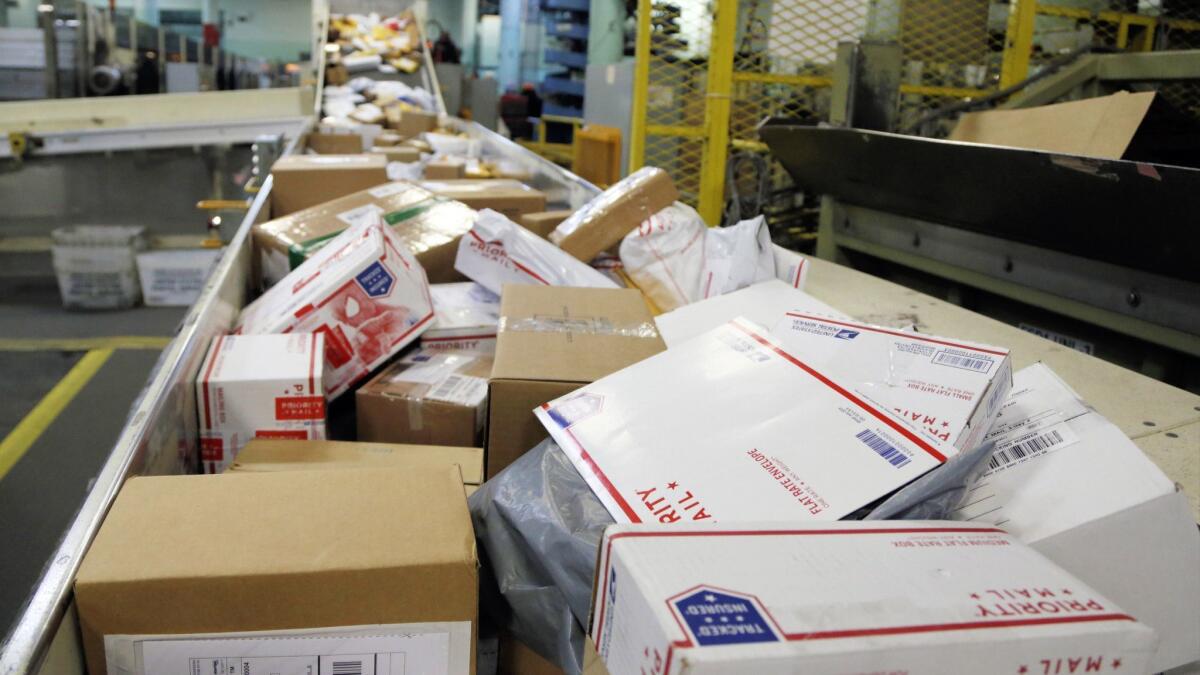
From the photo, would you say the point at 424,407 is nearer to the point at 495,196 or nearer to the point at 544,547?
the point at 544,547

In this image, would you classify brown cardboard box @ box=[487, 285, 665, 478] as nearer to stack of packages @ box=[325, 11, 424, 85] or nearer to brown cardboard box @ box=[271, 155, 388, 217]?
brown cardboard box @ box=[271, 155, 388, 217]

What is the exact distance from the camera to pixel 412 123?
4934mm

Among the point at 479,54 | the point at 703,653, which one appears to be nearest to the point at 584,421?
the point at 703,653

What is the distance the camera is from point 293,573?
29.8 inches

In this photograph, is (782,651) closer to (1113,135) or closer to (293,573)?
(293,573)

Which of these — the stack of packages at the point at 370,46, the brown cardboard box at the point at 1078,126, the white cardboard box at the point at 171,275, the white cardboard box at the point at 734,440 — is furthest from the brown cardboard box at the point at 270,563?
the stack of packages at the point at 370,46

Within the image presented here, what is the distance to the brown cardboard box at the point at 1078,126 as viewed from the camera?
2.25 m

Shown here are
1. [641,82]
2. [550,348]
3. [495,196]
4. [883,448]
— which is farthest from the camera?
[641,82]

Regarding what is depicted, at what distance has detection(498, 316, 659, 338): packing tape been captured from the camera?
131cm

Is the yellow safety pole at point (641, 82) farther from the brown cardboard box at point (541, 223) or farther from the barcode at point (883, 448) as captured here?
the barcode at point (883, 448)

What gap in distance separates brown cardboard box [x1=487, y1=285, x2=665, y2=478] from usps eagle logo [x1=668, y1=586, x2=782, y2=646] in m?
0.58

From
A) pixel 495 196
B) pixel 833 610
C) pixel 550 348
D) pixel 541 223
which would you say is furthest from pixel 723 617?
pixel 495 196

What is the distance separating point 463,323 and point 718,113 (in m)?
2.03

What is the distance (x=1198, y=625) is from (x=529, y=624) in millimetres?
713
